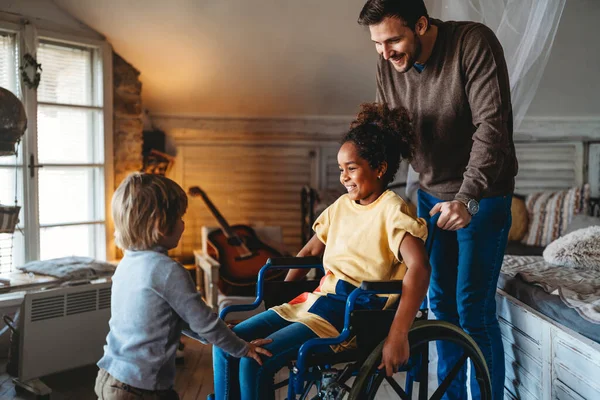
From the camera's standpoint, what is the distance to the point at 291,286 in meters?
1.77

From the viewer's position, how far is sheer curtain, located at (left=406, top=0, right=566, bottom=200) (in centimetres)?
198

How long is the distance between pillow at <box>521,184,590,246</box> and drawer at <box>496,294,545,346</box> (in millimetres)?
1680

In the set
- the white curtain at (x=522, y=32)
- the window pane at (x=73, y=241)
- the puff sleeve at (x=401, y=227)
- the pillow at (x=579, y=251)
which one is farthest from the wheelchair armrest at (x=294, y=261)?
the window pane at (x=73, y=241)

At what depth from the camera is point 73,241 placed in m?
3.47

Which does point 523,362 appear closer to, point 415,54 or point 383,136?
point 383,136

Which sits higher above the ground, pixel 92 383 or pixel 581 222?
pixel 581 222

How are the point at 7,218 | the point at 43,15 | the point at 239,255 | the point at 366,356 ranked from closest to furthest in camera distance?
the point at 366,356 < the point at 7,218 < the point at 43,15 < the point at 239,255

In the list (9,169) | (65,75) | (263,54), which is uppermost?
(263,54)

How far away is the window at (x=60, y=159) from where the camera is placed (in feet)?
10.2

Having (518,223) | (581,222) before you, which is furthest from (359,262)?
(518,223)

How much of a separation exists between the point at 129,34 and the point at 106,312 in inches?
71.3

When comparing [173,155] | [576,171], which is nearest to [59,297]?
[173,155]

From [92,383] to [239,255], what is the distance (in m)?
1.28

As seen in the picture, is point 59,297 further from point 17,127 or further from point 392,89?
point 392,89
